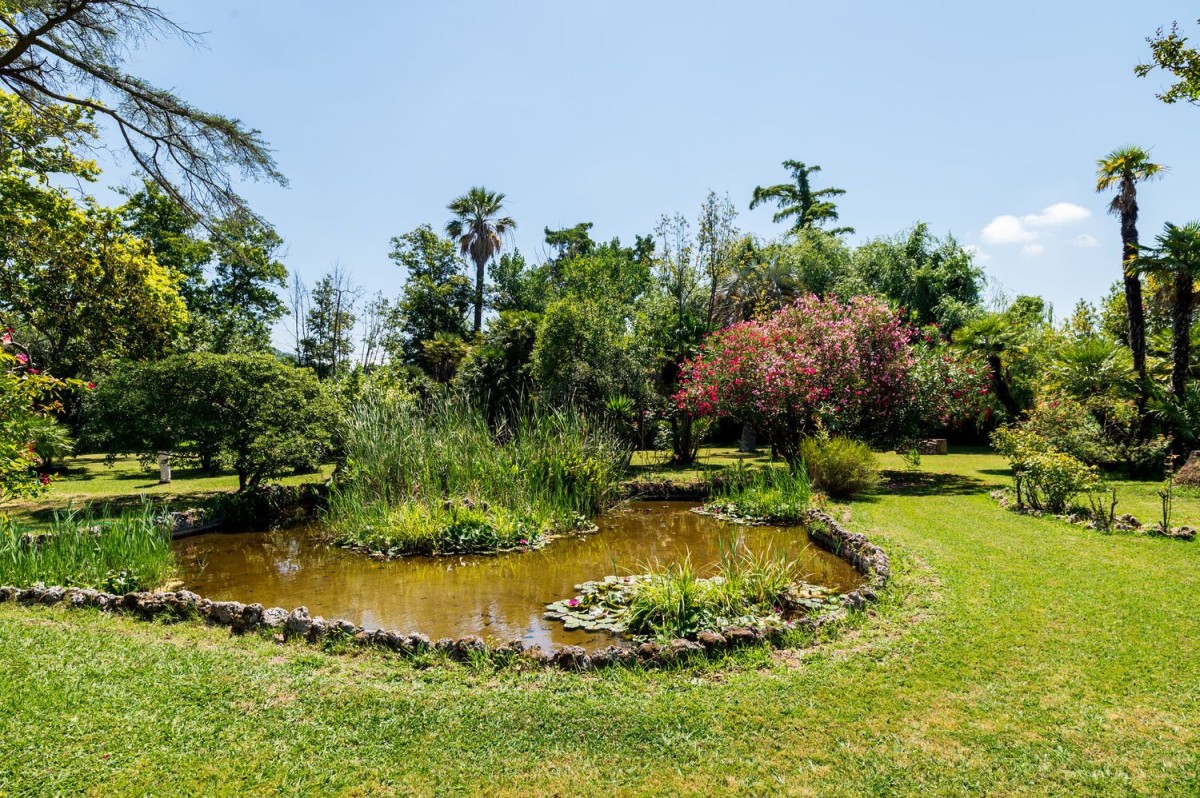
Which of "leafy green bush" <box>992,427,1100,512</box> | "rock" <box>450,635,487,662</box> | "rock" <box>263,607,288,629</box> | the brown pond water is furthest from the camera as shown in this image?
"leafy green bush" <box>992,427,1100,512</box>

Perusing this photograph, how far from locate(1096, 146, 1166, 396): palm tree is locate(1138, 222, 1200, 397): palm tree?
43 centimetres

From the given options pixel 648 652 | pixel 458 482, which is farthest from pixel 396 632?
pixel 458 482

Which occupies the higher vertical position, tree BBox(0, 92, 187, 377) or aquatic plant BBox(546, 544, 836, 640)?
tree BBox(0, 92, 187, 377)

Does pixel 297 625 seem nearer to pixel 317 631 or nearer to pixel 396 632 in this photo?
pixel 317 631

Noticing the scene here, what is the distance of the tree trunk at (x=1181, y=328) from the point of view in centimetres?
1318

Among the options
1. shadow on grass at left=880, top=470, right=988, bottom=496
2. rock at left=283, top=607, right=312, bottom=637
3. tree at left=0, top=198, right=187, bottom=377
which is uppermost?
tree at left=0, top=198, right=187, bottom=377

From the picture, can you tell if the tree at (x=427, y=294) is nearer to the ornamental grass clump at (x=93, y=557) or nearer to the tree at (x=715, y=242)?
the tree at (x=715, y=242)

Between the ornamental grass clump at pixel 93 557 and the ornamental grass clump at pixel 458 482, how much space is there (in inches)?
104

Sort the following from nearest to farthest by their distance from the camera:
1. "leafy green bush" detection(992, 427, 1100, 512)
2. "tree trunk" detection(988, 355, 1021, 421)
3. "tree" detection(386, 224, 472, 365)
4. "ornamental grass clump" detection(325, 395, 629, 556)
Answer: "leafy green bush" detection(992, 427, 1100, 512) < "ornamental grass clump" detection(325, 395, 629, 556) < "tree trunk" detection(988, 355, 1021, 421) < "tree" detection(386, 224, 472, 365)

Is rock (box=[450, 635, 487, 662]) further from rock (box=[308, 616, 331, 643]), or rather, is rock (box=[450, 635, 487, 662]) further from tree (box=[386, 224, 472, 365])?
tree (box=[386, 224, 472, 365])

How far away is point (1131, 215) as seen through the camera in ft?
46.8

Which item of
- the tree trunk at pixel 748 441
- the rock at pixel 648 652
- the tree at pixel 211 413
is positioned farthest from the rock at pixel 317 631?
the tree trunk at pixel 748 441

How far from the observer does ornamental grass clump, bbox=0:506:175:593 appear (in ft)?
20.3

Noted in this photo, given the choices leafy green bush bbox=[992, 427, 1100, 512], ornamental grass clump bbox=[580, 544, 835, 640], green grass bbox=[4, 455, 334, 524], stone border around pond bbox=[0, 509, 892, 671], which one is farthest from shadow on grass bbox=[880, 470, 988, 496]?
green grass bbox=[4, 455, 334, 524]
